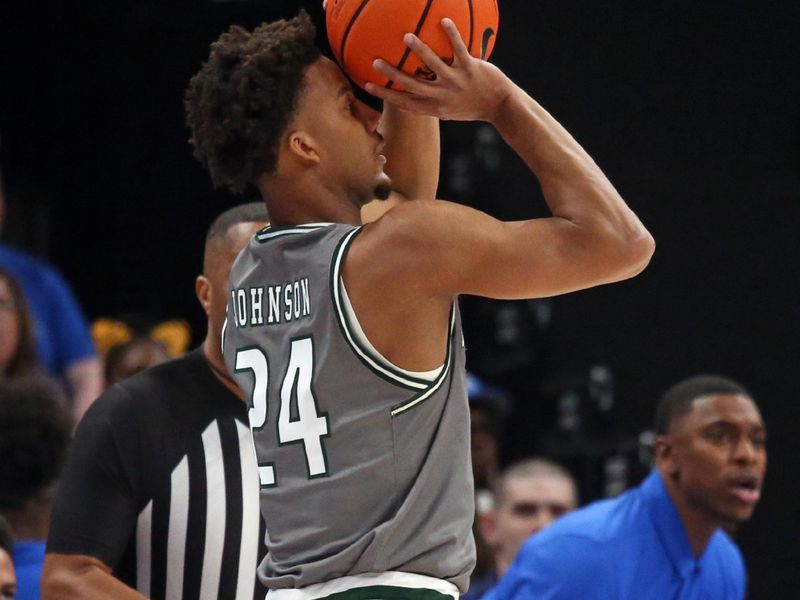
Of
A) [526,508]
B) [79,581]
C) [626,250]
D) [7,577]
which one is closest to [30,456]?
[7,577]

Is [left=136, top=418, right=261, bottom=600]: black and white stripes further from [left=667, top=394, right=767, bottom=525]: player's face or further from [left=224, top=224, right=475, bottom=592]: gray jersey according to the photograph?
[left=667, top=394, right=767, bottom=525]: player's face

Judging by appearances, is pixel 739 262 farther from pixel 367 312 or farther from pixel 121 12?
pixel 367 312

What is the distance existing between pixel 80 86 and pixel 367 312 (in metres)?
6.21

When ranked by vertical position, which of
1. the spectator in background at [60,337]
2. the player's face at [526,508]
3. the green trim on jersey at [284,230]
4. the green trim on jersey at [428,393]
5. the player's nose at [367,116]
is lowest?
the player's face at [526,508]

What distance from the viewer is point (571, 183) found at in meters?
2.40

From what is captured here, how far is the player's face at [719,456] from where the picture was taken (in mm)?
4777

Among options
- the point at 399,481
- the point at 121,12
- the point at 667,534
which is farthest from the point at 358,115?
the point at 121,12

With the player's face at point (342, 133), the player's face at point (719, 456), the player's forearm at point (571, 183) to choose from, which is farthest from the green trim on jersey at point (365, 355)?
the player's face at point (719, 456)

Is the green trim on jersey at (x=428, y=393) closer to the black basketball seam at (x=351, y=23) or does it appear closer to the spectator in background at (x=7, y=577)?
the black basketball seam at (x=351, y=23)

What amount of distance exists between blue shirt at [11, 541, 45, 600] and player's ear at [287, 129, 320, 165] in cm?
134

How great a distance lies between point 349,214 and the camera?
257 centimetres

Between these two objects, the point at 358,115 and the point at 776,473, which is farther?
the point at 776,473

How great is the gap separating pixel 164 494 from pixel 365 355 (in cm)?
95

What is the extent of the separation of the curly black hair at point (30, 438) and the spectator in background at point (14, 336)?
1008 mm
